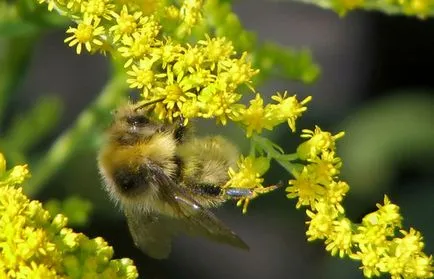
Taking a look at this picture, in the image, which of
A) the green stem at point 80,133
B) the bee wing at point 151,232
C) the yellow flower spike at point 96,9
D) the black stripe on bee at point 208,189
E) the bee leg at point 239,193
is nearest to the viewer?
the yellow flower spike at point 96,9

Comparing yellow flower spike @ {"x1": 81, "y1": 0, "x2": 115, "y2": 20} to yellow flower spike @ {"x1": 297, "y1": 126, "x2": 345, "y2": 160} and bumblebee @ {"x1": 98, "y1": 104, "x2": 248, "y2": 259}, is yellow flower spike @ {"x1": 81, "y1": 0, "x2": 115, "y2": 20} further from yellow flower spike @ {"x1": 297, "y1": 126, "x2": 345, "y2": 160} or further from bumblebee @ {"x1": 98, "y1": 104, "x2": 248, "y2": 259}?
yellow flower spike @ {"x1": 297, "y1": 126, "x2": 345, "y2": 160}

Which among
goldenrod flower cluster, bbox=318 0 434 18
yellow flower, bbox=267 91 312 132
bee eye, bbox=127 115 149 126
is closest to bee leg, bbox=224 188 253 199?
yellow flower, bbox=267 91 312 132

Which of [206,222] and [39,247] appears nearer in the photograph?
[39,247]

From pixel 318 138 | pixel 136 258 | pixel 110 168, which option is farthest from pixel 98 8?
pixel 136 258

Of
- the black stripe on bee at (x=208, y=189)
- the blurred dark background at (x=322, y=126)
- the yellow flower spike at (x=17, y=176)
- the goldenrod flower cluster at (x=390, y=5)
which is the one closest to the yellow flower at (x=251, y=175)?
the black stripe on bee at (x=208, y=189)

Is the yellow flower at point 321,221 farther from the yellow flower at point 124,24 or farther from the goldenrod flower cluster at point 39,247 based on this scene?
the yellow flower at point 124,24

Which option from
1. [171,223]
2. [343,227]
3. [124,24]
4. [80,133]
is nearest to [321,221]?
[343,227]

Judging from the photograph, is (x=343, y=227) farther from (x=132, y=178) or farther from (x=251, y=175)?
(x=132, y=178)

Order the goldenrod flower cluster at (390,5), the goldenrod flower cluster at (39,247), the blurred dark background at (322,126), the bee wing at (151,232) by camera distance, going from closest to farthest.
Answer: the goldenrod flower cluster at (39,247) < the bee wing at (151,232) < the goldenrod flower cluster at (390,5) < the blurred dark background at (322,126)
